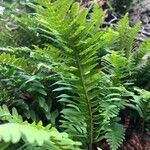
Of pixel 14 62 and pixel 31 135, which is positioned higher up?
pixel 14 62

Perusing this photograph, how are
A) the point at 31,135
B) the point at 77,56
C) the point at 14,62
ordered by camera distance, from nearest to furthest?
1. the point at 31,135
2. the point at 77,56
3. the point at 14,62

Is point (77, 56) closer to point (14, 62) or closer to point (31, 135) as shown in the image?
point (14, 62)

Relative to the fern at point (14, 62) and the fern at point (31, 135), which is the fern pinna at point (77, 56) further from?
the fern at point (31, 135)

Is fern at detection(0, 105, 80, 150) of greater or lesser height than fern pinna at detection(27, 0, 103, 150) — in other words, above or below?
below

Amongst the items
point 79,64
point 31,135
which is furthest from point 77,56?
point 31,135

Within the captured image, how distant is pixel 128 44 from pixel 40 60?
29.4 inches

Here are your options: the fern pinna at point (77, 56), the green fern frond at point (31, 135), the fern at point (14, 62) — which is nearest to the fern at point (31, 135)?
the green fern frond at point (31, 135)

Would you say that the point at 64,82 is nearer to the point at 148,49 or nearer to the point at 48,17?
the point at 48,17

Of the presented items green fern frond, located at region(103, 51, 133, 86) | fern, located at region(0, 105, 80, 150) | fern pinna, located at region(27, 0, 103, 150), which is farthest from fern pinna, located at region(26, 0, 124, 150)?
fern, located at region(0, 105, 80, 150)

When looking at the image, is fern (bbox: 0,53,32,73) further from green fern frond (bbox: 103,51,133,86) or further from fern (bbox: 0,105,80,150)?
fern (bbox: 0,105,80,150)

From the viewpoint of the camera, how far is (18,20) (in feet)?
11.1

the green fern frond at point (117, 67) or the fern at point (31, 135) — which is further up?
the green fern frond at point (117, 67)

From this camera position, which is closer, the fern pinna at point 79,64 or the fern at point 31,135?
the fern at point 31,135

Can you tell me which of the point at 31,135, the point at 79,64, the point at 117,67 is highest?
the point at 117,67
